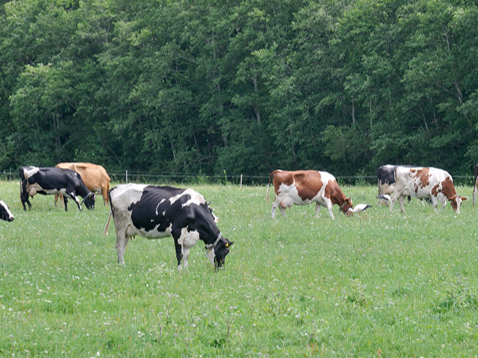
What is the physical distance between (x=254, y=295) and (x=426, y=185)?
571 inches

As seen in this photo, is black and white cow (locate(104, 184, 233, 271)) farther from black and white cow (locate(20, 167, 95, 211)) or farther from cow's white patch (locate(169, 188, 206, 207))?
black and white cow (locate(20, 167, 95, 211))

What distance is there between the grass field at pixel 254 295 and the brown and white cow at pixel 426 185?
525 centimetres

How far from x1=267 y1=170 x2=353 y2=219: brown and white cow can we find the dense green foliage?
71.5 ft

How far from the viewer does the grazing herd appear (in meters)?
12.2

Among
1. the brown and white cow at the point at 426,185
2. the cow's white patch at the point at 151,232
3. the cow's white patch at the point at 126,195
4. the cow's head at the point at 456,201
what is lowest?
the cow's head at the point at 456,201

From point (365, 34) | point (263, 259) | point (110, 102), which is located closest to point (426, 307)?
point (263, 259)

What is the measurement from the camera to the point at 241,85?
2170 inches

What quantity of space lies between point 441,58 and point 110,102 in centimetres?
3348

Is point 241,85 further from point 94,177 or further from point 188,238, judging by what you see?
point 188,238

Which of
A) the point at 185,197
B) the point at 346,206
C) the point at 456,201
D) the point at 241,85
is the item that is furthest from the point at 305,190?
the point at 241,85

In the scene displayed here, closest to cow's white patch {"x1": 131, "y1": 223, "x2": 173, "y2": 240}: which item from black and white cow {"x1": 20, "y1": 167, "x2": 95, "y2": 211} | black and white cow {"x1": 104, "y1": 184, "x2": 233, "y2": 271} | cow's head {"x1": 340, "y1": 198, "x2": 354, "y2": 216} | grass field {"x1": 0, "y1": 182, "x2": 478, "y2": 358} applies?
black and white cow {"x1": 104, "y1": 184, "x2": 233, "y2": 271}

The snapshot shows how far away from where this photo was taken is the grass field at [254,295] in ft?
25.3

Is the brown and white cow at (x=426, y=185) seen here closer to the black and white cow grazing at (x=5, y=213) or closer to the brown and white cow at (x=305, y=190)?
the brown and white cow at (x=305, y=190)

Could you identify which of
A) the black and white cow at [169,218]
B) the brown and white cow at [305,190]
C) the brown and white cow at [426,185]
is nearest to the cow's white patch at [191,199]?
the black and white cow at [169,218]
